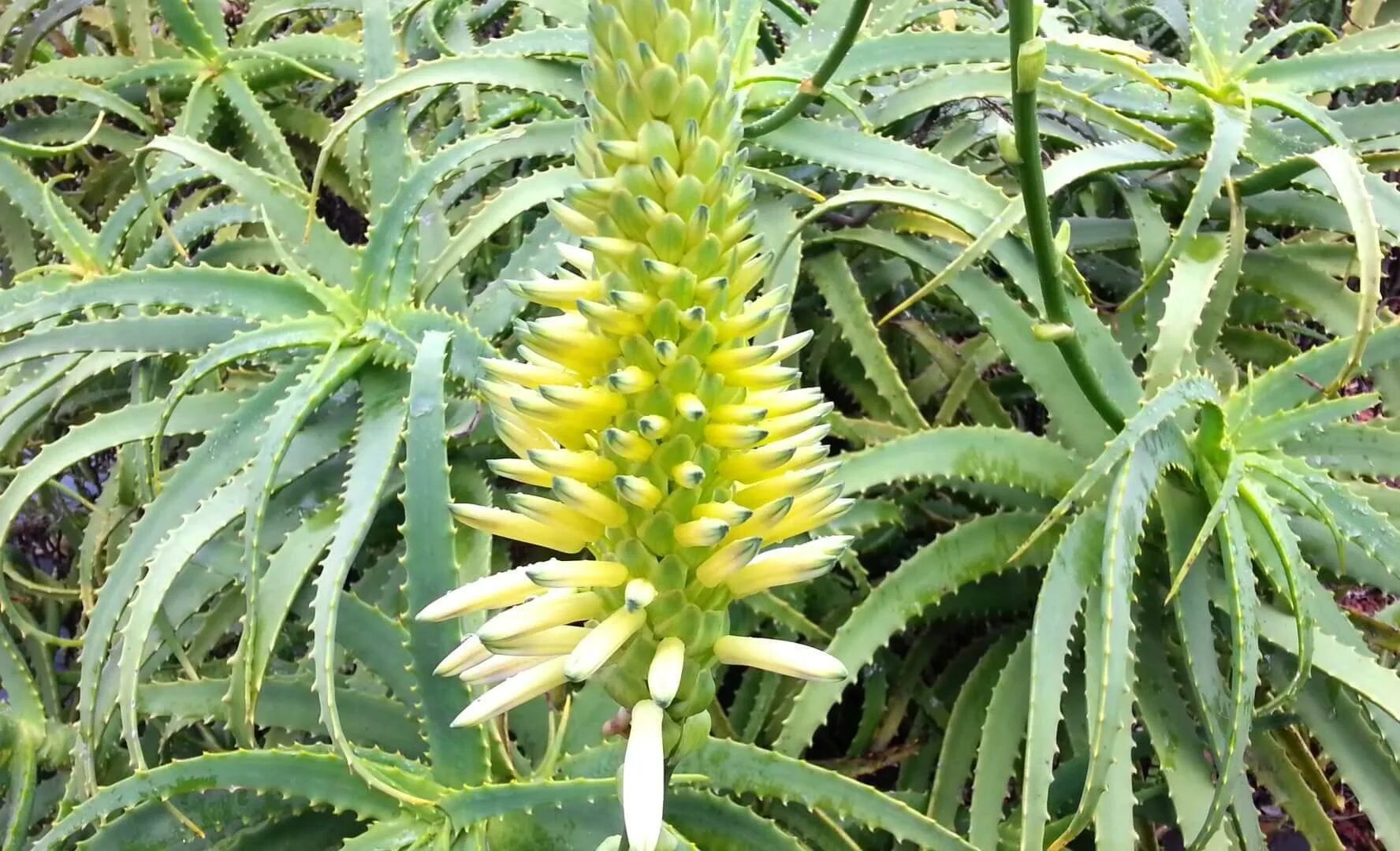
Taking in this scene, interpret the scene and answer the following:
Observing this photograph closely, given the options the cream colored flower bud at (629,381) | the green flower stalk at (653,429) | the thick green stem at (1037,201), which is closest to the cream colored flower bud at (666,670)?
the green flower stalk at (653,429)

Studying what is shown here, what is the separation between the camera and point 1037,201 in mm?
479

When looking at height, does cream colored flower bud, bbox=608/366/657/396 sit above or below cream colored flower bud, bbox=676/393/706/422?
above

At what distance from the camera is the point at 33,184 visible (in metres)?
1.00

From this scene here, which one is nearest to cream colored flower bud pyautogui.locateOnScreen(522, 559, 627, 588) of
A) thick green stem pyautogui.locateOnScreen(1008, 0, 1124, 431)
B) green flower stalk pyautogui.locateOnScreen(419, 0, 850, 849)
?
green flower stalk pyautogui.locateOnScreen(419, 0, 850, 849)

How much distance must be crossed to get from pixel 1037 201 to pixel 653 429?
0.26m

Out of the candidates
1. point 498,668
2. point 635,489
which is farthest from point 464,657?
point 635,489

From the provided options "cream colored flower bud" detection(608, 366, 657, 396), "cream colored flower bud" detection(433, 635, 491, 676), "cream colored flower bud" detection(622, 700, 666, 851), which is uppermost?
"cream colored flower bud" detection(608, 366, 657, 396)

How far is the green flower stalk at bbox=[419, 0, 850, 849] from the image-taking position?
35 cm

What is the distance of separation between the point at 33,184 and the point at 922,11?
98 centimetres

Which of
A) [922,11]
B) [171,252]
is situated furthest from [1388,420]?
[171,252]

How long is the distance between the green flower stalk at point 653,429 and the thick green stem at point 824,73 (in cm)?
9

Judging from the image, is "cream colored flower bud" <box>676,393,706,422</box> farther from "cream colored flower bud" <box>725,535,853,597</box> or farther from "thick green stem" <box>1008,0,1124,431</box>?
"thick green stem" <box>1008,0,1124,431</box>

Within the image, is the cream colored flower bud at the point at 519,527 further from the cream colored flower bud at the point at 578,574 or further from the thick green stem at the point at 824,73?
the thick green stem at the point at 824,73

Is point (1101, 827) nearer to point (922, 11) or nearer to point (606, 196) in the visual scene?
point (606, 196)
